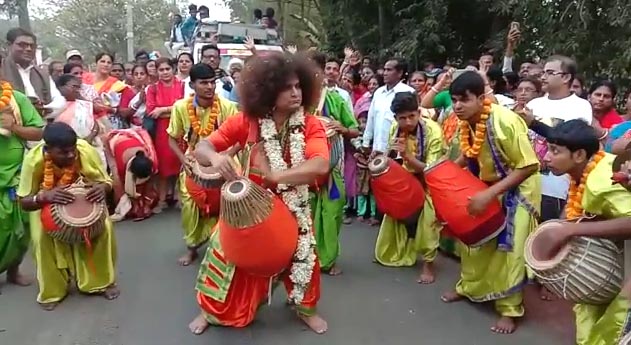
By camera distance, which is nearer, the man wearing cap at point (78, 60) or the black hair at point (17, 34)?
the black hair at point (17, 34)

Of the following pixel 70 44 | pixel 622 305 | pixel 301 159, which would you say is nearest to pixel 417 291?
pixel 301 159

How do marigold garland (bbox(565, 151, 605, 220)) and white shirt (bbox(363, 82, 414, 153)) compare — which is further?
white shirt (bbox(363, 82, 414, 153))

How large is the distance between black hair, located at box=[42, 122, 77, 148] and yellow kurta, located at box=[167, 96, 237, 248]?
1.40 m

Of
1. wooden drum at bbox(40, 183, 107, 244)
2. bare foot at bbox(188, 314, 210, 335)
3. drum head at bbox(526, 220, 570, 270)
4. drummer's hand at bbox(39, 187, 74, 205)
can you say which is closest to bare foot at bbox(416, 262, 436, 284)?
bare foot at bbox(188, 314, 210, 335)

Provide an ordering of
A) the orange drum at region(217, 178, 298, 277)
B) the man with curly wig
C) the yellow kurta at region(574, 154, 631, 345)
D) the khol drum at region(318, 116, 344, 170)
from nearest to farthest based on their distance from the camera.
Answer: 1. the yellow kurta at region(574, 154, 631, 345)
2. the orange drum at region(217, 178, 298, 277)
3. the man with curly wig
4. the khol drum at region(318, 116, 344, 170)

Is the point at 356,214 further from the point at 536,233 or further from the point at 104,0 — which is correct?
the point at 104,0

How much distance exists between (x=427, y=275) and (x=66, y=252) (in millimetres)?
2737

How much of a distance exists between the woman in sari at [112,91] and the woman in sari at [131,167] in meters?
0.52

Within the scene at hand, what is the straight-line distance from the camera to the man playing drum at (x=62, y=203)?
15.1 feet

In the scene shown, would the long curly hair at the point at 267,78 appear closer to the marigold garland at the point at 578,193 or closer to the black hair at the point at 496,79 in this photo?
the marigold garland at the point at 578,193

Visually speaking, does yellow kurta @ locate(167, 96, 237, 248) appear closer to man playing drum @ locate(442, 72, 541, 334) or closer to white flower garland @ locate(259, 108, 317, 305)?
white flower garland @ locate(259, 108, 317, 305)

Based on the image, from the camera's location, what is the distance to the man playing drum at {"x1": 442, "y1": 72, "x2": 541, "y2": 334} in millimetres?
4207

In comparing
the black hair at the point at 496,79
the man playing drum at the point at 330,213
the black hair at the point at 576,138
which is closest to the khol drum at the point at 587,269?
the black hair at the point at 576,138

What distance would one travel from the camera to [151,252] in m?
6.41
